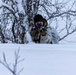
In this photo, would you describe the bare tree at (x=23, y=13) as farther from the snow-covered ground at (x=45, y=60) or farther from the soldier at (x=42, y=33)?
the snow-covered ground at (x=45, y=60)

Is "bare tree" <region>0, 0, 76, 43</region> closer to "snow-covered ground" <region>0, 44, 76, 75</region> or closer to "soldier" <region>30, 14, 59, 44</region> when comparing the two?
"soldier" <region>30, 14, 59, 44</region>

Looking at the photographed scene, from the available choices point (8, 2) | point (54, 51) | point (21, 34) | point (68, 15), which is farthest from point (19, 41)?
point (54, 51)

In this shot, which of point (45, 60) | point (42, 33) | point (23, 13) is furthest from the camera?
point (23, 13)

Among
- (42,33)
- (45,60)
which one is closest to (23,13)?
(42,33)

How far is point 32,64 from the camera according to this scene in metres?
2.68

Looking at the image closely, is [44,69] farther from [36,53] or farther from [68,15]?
[68,15]

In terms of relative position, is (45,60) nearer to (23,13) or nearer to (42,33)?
(42,33)

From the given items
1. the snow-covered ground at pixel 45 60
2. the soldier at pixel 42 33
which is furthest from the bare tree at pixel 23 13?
the snow-covered ground at pixel 45 60

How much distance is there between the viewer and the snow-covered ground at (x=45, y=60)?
2.57 metres

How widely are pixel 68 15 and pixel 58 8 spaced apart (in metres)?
0.31

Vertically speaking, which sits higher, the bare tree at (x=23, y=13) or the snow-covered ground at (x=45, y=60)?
the bare tree at (x=23, y=13)


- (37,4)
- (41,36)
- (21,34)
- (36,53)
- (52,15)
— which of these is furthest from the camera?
(52,15)

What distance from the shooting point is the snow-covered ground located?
2.57 m

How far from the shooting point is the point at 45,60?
2.77 metres
